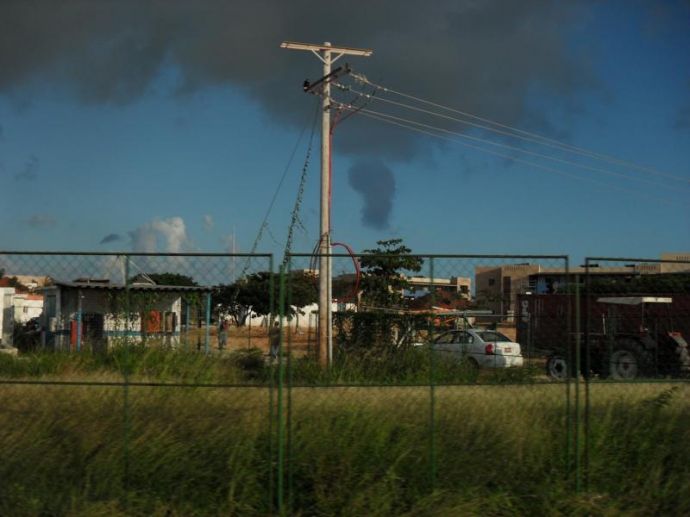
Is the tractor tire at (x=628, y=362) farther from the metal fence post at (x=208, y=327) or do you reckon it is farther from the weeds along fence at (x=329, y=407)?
the metal fence post at (x=208, y=327)

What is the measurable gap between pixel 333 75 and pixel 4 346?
49.7ft

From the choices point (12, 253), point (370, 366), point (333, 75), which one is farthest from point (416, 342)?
point (333, 75)

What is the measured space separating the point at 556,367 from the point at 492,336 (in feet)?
3.61

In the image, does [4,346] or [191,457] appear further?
[4,346]

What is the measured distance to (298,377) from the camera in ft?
24.4

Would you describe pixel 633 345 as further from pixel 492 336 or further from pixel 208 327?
pixel 208 327

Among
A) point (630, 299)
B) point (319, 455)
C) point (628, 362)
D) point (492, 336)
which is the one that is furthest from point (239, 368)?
point (630, 299)

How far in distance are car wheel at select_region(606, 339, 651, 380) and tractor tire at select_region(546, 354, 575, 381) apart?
0.46 meters

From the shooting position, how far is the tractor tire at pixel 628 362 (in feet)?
26.3

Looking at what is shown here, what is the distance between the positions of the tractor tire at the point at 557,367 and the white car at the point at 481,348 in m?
0.47

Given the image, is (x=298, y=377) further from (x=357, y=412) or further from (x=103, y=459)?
(x=103, y=459)

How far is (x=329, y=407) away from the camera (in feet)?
23.7

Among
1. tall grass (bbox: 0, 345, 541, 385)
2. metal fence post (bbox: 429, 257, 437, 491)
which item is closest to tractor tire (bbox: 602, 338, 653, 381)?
tall grass (bbox: 0, 345, 541, 385)

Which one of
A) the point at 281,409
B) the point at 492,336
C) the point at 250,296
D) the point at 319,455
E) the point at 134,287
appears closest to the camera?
the point at 281,409
